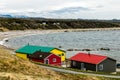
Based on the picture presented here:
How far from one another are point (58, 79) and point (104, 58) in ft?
64.3

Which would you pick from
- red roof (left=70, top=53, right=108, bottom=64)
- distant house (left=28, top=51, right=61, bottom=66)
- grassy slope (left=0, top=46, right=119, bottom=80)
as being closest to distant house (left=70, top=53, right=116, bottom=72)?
red roof (left=70, top=53, right=108, bottom=64)

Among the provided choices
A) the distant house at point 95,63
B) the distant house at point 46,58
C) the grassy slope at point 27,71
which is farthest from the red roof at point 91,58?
the grassy slope at point 27,71

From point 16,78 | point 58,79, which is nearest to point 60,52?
point 58,79

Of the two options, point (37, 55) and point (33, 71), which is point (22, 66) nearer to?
point (33, 71)

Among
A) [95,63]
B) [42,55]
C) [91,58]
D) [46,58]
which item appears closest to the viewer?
[95,63]

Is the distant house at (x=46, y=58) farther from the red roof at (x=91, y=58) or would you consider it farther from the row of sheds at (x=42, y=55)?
the red roof at (x=91, y=58)

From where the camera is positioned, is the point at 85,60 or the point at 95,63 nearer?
the point at 95,63

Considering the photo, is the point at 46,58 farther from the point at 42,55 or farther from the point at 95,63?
the point at 95,63

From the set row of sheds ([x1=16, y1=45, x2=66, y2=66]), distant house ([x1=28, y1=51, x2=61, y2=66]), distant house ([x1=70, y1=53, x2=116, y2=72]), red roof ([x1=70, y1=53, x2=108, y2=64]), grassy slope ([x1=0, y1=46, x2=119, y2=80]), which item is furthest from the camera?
row of sheds ([x1=16, y1=45, x2=66, y2=66])

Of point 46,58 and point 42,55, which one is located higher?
point 42,55

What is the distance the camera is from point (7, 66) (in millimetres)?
29875

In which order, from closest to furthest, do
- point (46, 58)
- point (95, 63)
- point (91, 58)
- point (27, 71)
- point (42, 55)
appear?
1. point (27, 71)
2. point (95, 63)
3. point (91, 58)
4. point (46, 58)
5. point (42, 55)

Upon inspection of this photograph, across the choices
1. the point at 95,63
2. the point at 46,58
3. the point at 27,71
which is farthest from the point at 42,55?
the point at 27,71

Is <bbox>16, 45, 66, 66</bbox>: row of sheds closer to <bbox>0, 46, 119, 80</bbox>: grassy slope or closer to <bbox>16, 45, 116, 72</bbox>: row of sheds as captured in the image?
<bbox>16, 45, 116, 72</bbox>: row of sheds
